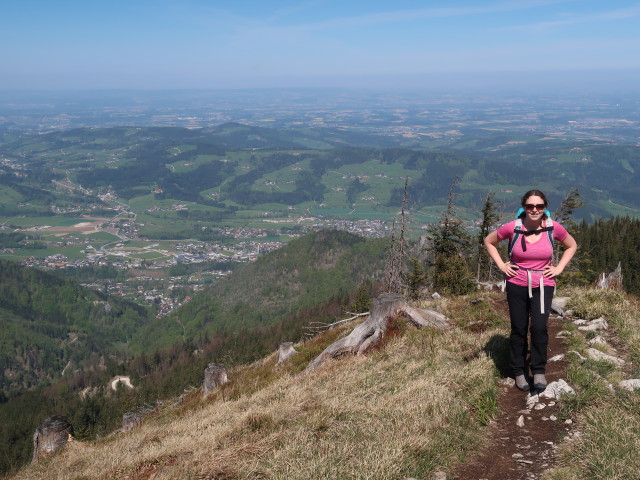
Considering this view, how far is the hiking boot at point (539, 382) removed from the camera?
8.87 m

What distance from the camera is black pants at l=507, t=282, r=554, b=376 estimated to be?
8.67 metres

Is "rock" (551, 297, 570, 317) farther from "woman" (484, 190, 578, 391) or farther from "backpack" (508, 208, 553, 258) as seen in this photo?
"backpack" (508, 208, 553, 258)

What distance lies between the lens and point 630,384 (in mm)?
8570

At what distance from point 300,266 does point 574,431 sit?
610 ft

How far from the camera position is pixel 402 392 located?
370 inches

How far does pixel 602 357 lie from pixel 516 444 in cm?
465

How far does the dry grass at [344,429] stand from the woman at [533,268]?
1.31 m

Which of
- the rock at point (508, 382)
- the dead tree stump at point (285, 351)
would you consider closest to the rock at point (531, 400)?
the rock at point (508, 382)

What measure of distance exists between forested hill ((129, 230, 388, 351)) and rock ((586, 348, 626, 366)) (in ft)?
507

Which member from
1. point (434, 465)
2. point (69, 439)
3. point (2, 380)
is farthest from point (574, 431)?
point (2, 380)

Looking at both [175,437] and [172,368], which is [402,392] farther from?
[172,368]

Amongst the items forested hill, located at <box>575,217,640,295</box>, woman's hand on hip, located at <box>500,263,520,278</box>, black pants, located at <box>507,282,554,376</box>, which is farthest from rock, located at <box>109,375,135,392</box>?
woman's hand on hip, located at <box>500,263,520,278</box>

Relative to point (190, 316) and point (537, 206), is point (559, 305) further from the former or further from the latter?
point (190, 316)

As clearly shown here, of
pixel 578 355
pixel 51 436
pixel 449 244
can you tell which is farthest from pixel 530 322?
pixel 449 244
